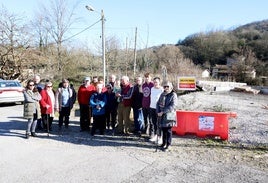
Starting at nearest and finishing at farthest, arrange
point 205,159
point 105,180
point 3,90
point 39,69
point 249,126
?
point 105,180
point 205,159
point 249,126
point 3,90
point 39,69

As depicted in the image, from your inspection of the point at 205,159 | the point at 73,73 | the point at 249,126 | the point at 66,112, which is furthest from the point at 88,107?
the point at 73,73

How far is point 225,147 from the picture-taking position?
747cm

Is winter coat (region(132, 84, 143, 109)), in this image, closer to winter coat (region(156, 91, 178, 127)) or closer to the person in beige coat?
winter coat (region(156, 91, 178, 127))

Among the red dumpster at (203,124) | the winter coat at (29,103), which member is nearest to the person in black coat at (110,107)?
the red dumpster at (203,124)

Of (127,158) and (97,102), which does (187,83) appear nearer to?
(97,102)

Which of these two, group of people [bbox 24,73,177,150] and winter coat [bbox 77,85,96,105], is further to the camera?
winter coat [bbox 77,85,96,105]

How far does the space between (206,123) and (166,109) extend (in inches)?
72.3

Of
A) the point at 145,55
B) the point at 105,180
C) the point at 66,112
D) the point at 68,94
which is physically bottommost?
the point at 105,180

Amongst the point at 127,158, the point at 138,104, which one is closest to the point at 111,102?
the point at 138,104

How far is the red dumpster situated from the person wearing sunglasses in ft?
4.76

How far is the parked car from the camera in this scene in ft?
47.4

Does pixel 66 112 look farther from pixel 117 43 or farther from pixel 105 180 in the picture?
pixel 117 43

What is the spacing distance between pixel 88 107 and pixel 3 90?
7.39 m

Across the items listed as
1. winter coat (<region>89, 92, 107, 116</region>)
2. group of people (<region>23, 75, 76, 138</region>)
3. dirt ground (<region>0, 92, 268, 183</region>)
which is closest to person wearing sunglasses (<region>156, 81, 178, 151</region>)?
dirt ground (<region>0, 92, 268, 183</region>)
